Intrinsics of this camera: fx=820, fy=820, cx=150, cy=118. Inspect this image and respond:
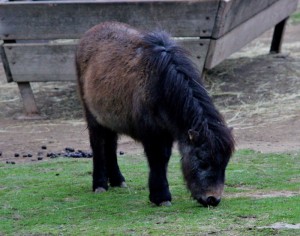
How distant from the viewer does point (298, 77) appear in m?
14.0

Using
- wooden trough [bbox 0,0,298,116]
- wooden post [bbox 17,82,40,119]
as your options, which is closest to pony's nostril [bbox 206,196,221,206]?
wooden trough [bbox 0,0,298,116]

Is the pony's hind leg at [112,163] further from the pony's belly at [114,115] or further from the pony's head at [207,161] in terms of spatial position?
the pony's head at [207,161]

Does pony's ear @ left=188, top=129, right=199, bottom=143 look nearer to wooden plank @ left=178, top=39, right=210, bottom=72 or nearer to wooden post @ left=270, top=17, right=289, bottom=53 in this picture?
wooden plank @ left=178, top=39, right=210, bottom=72

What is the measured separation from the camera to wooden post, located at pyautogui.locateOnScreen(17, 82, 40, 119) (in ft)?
43.4

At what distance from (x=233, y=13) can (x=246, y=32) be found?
1.16 metres

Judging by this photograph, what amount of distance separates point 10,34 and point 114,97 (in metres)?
5.76

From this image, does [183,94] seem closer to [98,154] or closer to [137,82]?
[137,82]

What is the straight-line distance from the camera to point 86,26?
12.7 meters

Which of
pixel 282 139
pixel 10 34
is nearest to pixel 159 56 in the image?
pixel 282 139

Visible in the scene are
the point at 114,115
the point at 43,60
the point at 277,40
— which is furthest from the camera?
the point at 277,40

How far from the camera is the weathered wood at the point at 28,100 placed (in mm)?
13234

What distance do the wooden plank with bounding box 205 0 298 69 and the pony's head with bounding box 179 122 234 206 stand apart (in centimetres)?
580

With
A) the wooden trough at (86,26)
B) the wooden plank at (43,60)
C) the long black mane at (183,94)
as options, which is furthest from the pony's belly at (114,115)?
the wooden plank at (43,60)

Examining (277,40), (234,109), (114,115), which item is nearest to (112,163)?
(114,115)
